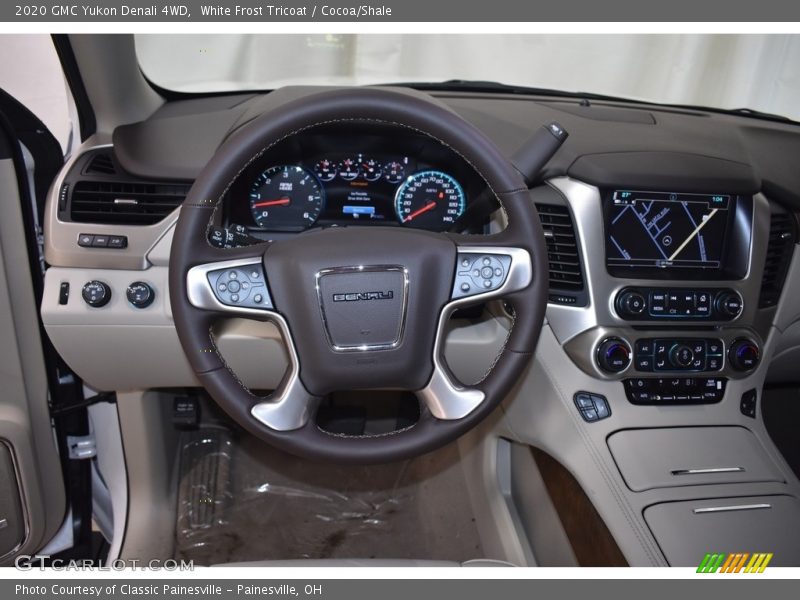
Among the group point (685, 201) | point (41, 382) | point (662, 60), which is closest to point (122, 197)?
point (41, 382)

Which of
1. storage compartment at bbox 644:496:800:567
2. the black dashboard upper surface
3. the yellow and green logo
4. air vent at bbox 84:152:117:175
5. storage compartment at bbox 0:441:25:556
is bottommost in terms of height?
storage compartment at bbox 0:441:25:556

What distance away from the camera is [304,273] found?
3.27ft

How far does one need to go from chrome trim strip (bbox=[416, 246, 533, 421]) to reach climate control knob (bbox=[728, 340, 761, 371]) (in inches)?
24.6

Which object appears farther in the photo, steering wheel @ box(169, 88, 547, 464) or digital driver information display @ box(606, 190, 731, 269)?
digital driver information display @ box(606, 190, 731, 269)

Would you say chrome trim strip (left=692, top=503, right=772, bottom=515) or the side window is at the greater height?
the side window

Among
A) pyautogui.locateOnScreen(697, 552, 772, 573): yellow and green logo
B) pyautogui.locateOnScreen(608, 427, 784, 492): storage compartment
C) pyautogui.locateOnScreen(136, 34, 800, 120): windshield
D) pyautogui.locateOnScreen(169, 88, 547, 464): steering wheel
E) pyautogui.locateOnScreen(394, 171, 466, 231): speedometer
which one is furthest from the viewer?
pyautogui.locateOnScreen(136, 34, 800, 120): windshield

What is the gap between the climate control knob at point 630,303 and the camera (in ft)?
4.25

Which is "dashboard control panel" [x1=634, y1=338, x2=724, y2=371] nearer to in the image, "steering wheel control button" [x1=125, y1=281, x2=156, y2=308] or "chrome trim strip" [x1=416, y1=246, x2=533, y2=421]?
"chrome trim strip" [x1=416, y1=246, x2=533, y2=421]

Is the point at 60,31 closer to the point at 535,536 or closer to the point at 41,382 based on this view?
the point at 41,382

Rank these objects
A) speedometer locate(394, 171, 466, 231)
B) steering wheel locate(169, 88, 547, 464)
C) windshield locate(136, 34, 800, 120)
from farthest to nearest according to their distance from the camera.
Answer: windshield locate(136, 34, 800, 120) < speedometer locate(394, 171, 466, 231) < steering wheel locate(169, 88, 547, 464)

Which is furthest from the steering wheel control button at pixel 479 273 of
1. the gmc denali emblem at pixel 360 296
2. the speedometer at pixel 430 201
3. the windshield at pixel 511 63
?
the windshield at pixel 511 63

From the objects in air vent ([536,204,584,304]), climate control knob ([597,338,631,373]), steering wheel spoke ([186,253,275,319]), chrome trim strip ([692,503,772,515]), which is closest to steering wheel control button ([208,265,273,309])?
steering wheel spoke ([186,253,275,319])

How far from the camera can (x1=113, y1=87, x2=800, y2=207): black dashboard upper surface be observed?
4.18ft

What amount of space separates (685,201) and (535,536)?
2.97 ft
